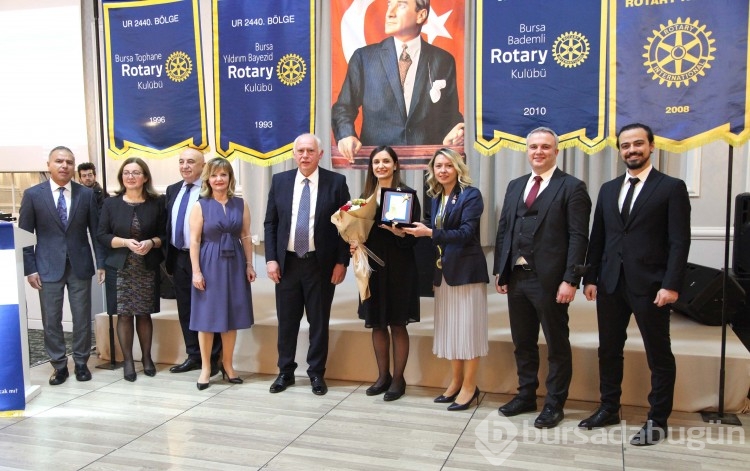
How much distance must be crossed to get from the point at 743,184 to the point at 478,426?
3.78 m

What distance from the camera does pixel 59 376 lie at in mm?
4320

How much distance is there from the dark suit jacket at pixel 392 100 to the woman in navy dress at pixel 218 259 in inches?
35.3

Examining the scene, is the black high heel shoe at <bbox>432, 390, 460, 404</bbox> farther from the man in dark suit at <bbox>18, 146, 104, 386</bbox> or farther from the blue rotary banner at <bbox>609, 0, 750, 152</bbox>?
the man in dark suit at <bbox>18, 146, 104, 386</bbox>

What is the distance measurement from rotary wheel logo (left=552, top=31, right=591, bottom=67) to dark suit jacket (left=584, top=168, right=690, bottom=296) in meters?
0.89

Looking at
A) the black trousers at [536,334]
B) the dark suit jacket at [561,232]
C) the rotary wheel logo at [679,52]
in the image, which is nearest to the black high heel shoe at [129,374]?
the black trousers at [536,334]

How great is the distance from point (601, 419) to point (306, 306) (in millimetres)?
1870

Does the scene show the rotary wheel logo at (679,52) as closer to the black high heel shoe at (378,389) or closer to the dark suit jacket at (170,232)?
the black high heel shoe at (378,389)

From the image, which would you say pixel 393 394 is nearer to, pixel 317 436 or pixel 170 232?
pixel 317 436

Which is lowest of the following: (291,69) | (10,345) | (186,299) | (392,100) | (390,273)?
(10,345)

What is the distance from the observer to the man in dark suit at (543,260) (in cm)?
327

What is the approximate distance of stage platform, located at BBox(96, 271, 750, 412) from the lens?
3635mm

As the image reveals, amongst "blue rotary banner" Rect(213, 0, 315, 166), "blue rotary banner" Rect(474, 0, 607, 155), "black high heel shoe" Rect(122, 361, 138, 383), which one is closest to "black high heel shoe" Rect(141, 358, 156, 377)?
"black high heel shoe" Rect(122, 361, 138, 383)

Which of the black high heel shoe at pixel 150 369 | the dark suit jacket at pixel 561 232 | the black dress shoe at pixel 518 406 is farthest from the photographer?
the black high heel shoe at pixel 150 369

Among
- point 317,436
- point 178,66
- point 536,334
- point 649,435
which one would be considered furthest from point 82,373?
point 649,435
